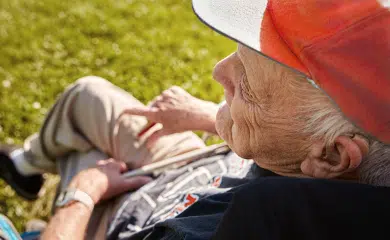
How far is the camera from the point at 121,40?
4820mm

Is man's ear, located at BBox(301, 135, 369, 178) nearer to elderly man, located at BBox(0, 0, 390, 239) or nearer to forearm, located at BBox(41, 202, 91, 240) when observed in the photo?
elderly man, located at BBox(0, 0, 390, 239)

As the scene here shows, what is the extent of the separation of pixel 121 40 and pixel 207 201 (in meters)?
3.05

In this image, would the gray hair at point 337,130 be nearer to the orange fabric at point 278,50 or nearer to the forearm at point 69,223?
the orange fabric at point 278,50

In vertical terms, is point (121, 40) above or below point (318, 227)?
below

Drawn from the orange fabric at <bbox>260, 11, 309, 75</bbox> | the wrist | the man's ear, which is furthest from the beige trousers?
the orange fabric at <bbox>260, 11, 309, 75</bbox>

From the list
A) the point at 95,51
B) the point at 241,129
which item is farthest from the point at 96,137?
the point at 95,51

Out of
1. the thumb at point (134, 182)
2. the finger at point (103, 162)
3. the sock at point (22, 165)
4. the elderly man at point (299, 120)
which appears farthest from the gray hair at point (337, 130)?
the sock at point (22, 165)

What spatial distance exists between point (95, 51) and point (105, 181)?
7.99ft

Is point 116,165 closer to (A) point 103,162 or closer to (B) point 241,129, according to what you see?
(A) point 103,162

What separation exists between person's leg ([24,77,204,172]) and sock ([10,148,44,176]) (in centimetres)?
16

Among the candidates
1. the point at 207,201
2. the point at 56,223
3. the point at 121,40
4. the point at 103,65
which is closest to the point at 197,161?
the point at 207,201

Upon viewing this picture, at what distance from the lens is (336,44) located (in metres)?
1.48

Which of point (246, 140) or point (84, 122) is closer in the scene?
point (246, 140)

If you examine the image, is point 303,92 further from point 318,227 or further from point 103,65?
point 103,65
